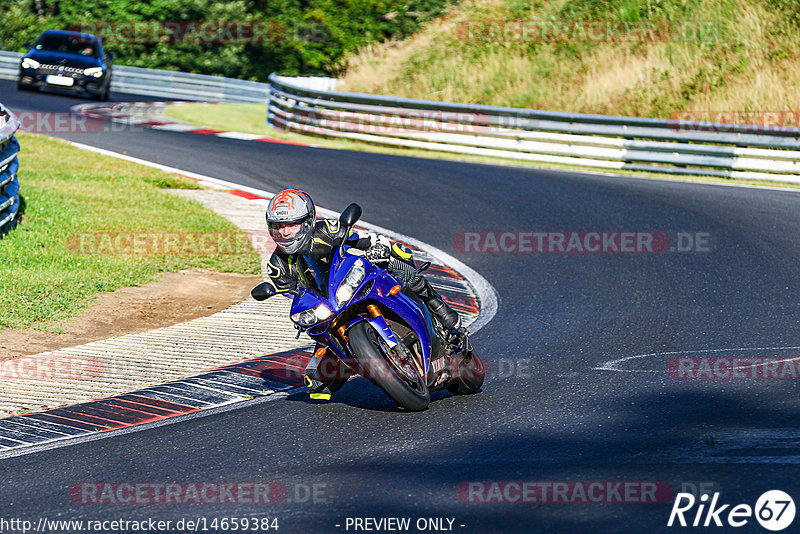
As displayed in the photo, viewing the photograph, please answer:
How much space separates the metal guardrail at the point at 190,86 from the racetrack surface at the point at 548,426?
974 inches

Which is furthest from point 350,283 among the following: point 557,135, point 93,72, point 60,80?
point 60,80

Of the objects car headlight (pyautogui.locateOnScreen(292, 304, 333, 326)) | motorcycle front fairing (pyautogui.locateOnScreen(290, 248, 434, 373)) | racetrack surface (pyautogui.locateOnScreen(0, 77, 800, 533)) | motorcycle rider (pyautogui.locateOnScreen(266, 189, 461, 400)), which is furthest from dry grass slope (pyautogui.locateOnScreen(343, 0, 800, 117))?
car headlight (pyautogui.locateOnScreen(292, 304, 333, 326))

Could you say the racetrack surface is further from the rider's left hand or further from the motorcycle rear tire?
the rider's left hand

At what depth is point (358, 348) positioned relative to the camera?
623 cm

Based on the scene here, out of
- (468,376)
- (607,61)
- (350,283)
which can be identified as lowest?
(468,376)

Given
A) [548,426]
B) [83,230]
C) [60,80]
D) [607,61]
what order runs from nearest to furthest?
[548,426] → [83,230] → [607,61] → [60,80]

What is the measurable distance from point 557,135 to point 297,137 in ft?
23.5

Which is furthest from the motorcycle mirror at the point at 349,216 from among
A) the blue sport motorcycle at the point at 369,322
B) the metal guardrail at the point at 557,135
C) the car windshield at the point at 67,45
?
the car windshield at the point at 67,45

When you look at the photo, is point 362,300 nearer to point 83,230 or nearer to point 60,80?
point 83,230

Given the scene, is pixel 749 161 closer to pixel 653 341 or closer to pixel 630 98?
pixel 630 98

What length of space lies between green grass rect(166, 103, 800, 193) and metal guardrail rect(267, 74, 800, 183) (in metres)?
0.15

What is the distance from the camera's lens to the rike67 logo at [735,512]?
452 centimetres

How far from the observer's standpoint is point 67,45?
1136 inches

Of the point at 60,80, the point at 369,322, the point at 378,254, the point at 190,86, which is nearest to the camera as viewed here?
the point at 369,322
